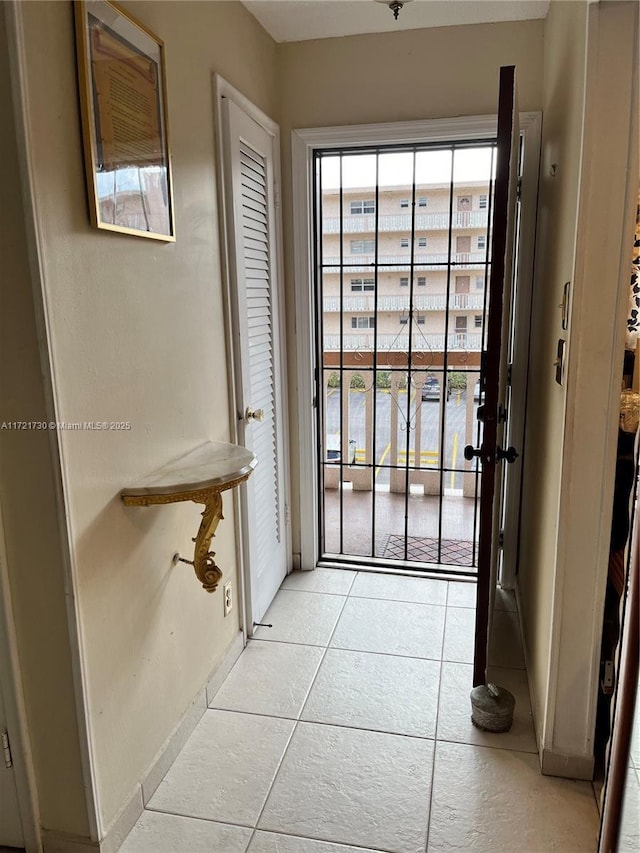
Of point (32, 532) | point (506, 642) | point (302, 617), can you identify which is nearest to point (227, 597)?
point (302, 617)

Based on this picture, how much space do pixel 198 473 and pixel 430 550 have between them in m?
1.99

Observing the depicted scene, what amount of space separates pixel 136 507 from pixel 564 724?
140 centimetres

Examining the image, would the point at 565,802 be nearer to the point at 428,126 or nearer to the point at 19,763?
the point at 19,763

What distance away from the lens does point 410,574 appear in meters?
3.16

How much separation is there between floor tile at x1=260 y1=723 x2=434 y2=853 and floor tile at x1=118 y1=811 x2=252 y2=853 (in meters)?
0.09

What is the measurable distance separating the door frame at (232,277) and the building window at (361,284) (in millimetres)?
388

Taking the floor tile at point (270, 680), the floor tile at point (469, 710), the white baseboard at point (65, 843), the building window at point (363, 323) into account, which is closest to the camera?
the white baseboard at point (65, 843)

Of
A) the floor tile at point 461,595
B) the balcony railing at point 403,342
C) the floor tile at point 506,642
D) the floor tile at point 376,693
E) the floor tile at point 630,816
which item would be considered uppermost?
the balcony railing at point 403,342

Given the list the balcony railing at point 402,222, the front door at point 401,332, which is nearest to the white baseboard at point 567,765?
the front door at point 401,332

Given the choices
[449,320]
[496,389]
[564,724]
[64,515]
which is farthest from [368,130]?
[564,724]

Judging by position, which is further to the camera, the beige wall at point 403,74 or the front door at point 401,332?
the front door at point 401,332

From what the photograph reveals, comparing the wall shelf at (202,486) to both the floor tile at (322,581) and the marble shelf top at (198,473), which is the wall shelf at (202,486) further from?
the floor tile at (322,581)

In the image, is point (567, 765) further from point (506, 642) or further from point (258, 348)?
point (258, 348)

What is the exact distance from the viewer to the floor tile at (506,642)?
8.04ft
